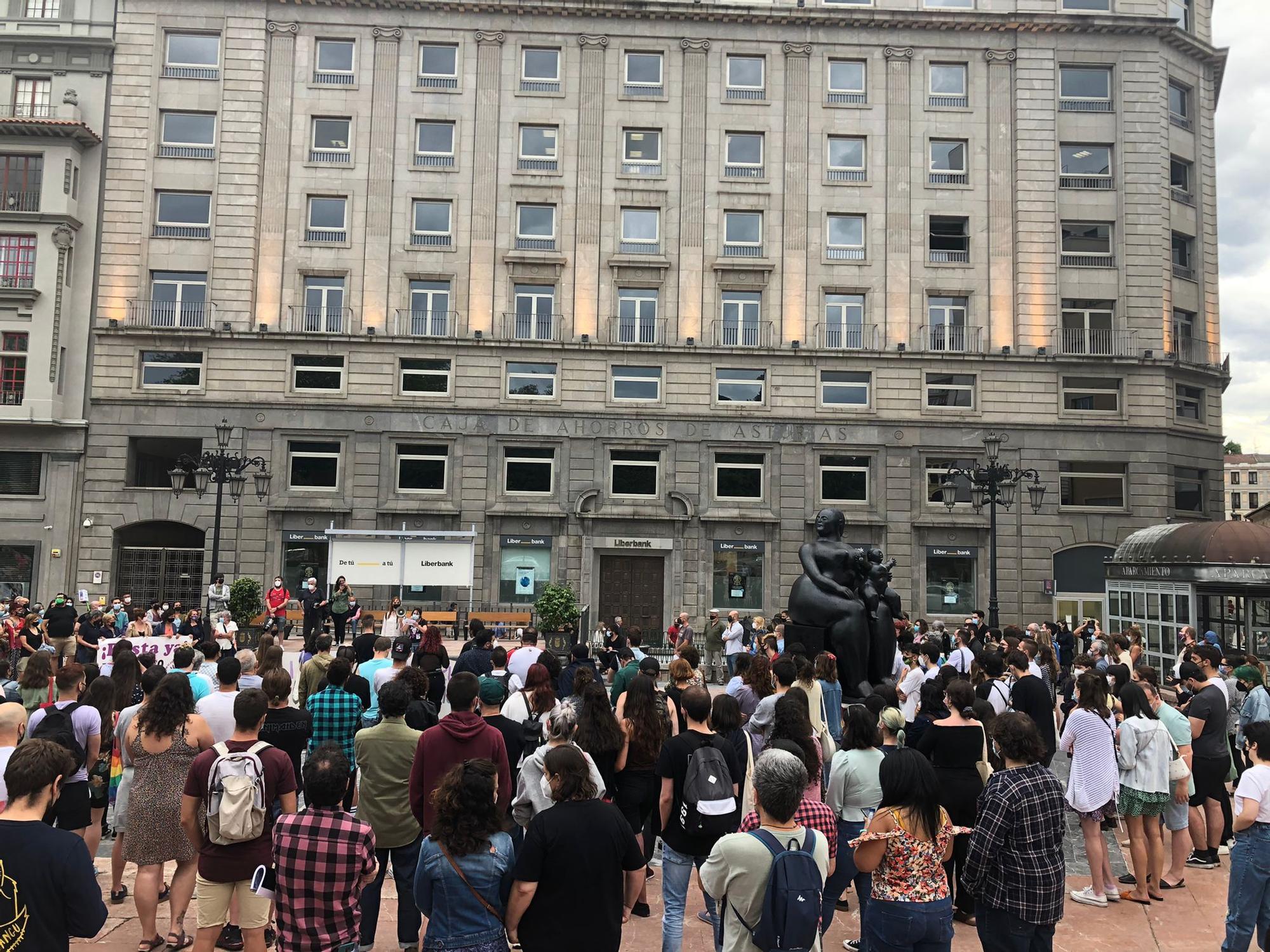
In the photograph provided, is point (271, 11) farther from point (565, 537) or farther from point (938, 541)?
point (938, 541)

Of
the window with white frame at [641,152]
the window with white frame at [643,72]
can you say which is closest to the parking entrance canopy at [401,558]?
the window with white frame at [641,152]

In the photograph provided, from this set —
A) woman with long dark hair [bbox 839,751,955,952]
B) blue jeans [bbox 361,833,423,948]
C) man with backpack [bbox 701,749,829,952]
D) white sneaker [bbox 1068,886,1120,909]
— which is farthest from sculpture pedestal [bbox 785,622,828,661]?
man with backpack [bbox 701,749,829,952]

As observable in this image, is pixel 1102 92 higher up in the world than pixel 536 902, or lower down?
higher up

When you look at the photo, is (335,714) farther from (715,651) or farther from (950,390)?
(950,390)

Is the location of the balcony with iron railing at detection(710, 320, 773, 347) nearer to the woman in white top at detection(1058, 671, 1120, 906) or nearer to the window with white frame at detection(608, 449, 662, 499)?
the window with white frame at detection(608, 449, 662, 499)

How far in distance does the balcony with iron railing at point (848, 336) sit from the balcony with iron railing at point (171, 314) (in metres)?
23.8

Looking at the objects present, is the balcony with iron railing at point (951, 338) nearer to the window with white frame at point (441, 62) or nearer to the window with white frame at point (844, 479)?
the window with white frame at point (844, 479)

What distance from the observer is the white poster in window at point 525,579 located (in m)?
33.8

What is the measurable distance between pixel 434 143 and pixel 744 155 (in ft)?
41.2

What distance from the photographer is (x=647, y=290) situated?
116ft

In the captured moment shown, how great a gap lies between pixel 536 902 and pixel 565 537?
29.5 metres

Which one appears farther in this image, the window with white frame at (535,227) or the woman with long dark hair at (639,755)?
the window with white frame at (535,227)

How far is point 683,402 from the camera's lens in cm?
3475

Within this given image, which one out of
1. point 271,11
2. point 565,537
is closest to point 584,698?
point 565,537
